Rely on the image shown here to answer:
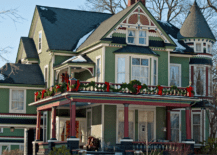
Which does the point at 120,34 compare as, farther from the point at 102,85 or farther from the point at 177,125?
the point at 177,125

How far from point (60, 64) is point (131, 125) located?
22.6 feet

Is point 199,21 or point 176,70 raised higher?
point 199,21

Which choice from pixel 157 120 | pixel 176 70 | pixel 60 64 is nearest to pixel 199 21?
pixel 176 70

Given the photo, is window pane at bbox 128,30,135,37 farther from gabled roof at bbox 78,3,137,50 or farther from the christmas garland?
the christmas garland

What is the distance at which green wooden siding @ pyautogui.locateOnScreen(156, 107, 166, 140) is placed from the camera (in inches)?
1262

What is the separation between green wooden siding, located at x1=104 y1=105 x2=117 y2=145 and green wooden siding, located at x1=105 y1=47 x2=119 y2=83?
1956 mm

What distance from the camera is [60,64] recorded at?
33094mm

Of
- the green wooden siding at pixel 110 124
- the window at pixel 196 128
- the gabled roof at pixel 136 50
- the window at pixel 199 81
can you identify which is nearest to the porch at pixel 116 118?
the green wooden siding at pixel 110 124

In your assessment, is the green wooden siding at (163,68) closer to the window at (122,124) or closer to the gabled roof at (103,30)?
the window at (122,124)

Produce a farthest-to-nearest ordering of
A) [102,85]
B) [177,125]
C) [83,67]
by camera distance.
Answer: [177,125] → [83,67] → [102,85]

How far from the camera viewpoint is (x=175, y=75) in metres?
34.3

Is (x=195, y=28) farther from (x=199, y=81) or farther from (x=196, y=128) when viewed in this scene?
(x=196, y=128)

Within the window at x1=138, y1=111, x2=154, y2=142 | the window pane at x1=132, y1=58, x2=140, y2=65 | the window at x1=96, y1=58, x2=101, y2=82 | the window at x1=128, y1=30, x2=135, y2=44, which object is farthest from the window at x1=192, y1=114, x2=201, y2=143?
the window at x1=96, y1=58, x2=101, y2=82

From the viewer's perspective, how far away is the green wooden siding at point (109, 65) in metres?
30.7
